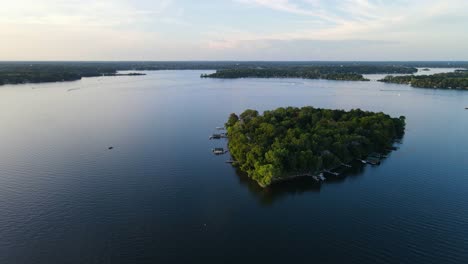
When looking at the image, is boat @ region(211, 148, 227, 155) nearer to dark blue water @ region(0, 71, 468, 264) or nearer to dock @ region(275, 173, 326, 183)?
dark blue water @ region(0, 71, 468, 264)

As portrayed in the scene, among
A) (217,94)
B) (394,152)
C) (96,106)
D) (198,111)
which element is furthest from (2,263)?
(217,94)

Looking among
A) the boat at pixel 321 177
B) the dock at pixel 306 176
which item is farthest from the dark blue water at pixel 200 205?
the dock at pixel 306 176

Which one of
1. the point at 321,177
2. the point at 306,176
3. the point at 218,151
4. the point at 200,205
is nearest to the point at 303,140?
the point at 306,176

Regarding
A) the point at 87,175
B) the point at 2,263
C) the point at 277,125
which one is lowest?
the point at 2,263

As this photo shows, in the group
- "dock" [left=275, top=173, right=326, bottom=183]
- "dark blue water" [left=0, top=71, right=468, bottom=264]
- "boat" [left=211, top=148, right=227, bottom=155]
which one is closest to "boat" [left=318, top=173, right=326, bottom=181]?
"dock" [left=275, top=173, right=326, bottom=183]

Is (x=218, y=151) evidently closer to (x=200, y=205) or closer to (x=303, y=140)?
(x=303, y=140)

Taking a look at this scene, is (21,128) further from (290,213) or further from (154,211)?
(290,213)
